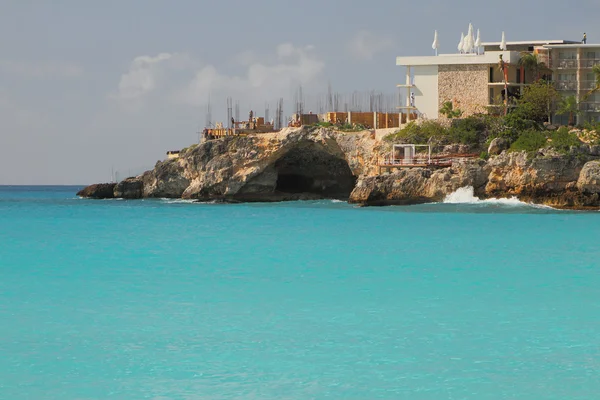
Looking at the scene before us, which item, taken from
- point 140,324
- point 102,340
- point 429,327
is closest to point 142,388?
point 102,340

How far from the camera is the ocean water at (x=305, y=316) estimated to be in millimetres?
13070

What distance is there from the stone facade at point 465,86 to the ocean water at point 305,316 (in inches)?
979

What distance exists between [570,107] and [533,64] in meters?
4.50

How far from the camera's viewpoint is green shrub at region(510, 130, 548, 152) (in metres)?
49.4

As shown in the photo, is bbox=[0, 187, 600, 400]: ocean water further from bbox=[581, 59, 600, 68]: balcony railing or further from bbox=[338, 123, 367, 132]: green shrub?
bbox=[338, 123, 367, 132]: green shrub

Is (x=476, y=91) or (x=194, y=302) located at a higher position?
(x=476, y=91)

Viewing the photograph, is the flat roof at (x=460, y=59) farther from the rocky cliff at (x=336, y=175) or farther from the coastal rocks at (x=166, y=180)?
the coastal rocks at (x=166, y=180)

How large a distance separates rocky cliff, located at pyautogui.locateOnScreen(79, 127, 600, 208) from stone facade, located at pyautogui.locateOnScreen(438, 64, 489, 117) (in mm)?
5836

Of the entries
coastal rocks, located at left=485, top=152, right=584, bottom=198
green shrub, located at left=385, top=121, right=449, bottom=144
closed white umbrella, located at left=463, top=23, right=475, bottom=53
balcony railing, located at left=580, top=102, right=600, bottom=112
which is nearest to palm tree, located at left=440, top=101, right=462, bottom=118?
green shrub, located at left=385, top=121, right=449, bottom=144

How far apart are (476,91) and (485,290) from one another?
39919 millimetres

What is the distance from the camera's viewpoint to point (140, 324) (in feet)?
55.5

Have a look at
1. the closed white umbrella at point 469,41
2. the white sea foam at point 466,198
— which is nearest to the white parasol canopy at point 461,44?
the closed white umbrella at point 469,41

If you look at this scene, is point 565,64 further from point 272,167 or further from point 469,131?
point 272,167

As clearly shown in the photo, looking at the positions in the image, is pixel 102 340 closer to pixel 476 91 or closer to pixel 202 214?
pixel 202 214
